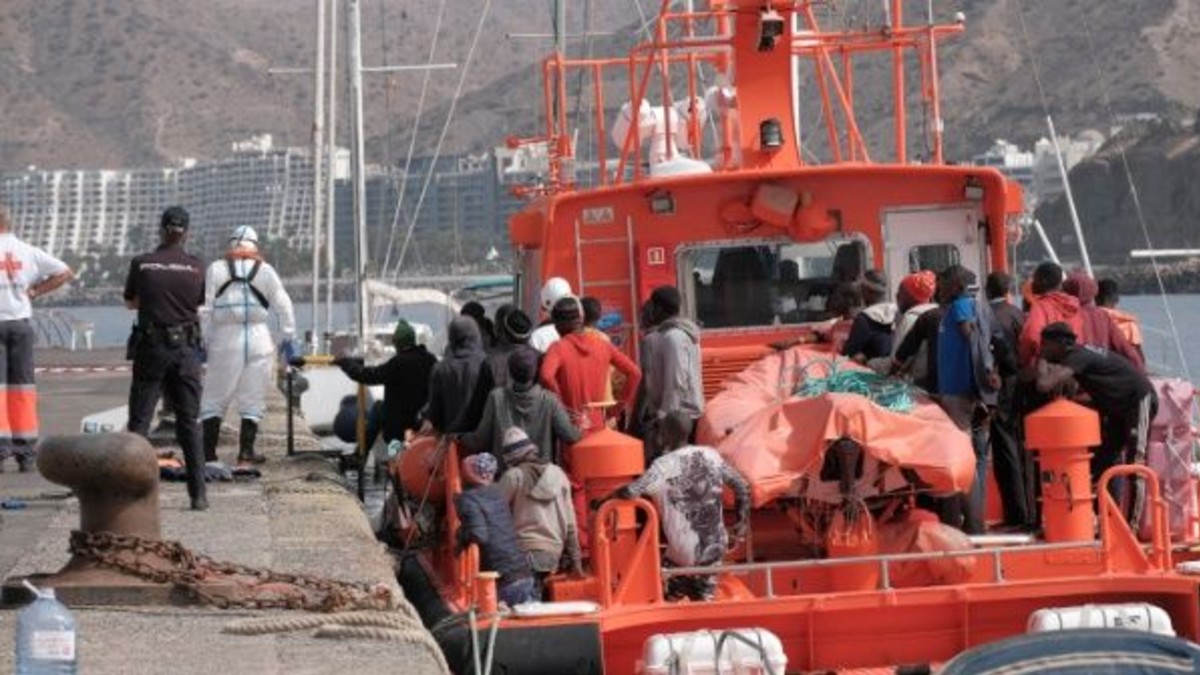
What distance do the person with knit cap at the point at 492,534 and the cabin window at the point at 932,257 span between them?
392 cm

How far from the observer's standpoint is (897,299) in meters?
15.3

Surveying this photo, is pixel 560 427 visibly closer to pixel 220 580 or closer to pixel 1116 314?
pixel 220 580

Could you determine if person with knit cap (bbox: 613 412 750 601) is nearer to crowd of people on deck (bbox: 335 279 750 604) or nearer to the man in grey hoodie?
crowd of people on deck (bbox: 335 279 750 604)

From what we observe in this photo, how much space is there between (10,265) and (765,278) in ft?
15.6

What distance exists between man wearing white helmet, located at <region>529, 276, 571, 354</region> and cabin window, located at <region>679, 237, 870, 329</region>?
81 centimetres

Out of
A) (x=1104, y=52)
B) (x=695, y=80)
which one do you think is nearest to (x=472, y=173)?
(x=1104, y=52)

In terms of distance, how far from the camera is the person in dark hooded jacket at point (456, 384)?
49.3 ft

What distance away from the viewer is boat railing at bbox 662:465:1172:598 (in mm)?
12812

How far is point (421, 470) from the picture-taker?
1553 centimetres

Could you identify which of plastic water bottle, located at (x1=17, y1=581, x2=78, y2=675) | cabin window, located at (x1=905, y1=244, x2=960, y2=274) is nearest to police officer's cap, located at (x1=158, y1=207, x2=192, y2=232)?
cabin window, located at (x1=905, y1=244, x2=960, y2=274)

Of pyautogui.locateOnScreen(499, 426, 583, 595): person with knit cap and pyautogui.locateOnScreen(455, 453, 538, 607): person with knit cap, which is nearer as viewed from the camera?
pyautogui.locateOnScreen(455, 453, 538, 607): person with knit cap

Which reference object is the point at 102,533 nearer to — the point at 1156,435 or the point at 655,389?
the point at 655,389

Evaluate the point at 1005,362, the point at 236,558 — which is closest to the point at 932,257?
the point at 1005,362

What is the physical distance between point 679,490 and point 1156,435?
2.73 m
